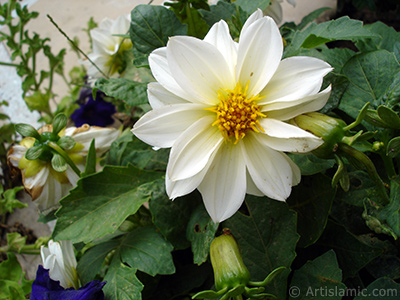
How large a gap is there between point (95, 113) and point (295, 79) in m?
0.65

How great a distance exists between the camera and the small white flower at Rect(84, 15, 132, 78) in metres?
0.69

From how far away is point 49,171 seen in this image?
1.80ft

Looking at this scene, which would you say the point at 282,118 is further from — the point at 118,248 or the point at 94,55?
the point at 94,55

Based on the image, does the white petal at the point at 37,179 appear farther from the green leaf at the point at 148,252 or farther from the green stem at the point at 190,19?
the green stem at the point at 190,19

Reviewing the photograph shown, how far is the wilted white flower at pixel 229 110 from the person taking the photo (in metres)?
0.35

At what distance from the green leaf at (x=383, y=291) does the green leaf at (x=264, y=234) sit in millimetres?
91

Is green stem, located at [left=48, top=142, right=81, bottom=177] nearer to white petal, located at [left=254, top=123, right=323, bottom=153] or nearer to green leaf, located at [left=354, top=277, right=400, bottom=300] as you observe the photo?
white petal, located at [left=254, top=123, right=323, bottom=153]

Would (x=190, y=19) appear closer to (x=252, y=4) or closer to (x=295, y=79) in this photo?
(x=252, y=4)

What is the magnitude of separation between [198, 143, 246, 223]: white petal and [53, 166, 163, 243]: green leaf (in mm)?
153

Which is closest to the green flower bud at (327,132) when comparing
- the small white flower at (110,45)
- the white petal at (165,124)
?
the white petal at (165,124)

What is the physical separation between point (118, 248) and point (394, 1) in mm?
808

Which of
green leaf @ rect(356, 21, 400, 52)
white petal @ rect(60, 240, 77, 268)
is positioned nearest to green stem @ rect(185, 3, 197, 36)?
green leaf @ rect(356, 21, 400, 52)

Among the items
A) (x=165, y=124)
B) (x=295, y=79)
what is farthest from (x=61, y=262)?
(x=295, y=79)

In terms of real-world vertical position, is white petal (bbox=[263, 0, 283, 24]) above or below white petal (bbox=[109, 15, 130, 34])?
below
